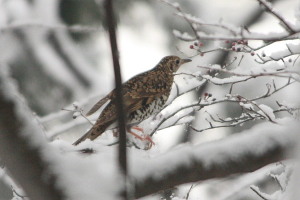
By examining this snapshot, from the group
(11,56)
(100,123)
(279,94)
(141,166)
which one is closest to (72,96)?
(11,56)

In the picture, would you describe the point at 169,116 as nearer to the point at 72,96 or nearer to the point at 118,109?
the point at 118,109

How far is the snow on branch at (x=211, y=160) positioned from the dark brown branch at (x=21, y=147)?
40 centimetres

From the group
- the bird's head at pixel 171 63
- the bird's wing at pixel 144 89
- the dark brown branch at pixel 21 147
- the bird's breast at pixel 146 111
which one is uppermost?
the bird's head at pixel 171 63

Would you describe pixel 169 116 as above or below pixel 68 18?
below

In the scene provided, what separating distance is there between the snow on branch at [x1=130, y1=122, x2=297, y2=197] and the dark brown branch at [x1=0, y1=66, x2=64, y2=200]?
0.40 metres

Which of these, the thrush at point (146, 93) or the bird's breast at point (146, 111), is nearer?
the thrush at point (146, 93)

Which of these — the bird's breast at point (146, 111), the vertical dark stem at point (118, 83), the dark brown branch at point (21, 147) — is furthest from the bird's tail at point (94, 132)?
the dark brown branch at point (21, 147)

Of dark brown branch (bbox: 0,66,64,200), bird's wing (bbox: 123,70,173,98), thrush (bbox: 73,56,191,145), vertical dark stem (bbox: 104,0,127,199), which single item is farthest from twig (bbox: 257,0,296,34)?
bird's wing (bbox: 123,70,173,98)

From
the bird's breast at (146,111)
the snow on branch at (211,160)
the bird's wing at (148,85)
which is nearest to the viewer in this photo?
the snow on branch at (211,160)

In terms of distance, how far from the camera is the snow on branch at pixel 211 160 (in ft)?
6.36

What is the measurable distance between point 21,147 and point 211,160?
26.7 inches

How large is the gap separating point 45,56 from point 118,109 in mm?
8253

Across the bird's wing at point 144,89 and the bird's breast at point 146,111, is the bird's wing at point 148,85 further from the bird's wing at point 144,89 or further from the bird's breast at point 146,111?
the bird's breast at point 146,111

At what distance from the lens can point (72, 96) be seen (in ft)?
29.0
